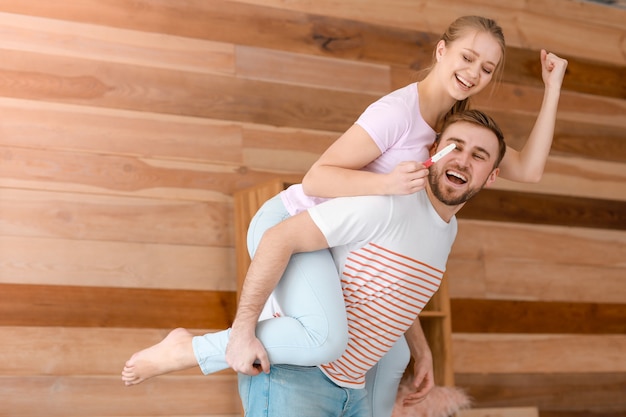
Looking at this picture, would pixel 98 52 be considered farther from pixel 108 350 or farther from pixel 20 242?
pixel 108 350

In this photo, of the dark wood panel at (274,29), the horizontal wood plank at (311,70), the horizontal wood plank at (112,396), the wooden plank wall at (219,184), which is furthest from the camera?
the horizontal wood plank at (311,70)

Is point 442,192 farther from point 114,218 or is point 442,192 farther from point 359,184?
point 114,218

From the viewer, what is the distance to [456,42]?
2.06m

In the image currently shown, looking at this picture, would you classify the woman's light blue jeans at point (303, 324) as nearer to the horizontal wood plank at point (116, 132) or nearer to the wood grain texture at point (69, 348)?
the wood grain texture at point (69, 348)

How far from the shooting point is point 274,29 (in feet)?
11.1

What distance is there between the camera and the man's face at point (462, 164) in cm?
193

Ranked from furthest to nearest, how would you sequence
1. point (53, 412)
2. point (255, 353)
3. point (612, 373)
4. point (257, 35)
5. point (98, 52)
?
point (612, 373) < point (257, 35) < point (98, 52) < point (53, 412) < point (255, 353)

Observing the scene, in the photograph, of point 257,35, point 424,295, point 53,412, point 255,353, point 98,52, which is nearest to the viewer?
point 255,353

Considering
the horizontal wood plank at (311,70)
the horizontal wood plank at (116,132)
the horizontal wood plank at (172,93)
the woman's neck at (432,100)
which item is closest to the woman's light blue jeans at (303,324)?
the woman's neck at (432,100)

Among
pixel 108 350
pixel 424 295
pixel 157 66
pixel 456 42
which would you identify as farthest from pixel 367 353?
pixel 157 66

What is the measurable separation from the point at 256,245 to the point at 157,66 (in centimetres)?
140

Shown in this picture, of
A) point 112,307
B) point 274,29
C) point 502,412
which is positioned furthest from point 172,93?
point 502,412

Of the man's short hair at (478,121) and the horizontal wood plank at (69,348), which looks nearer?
the man's short hair at (478,121)

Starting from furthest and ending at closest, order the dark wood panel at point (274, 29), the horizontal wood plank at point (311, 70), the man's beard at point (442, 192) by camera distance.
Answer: the horizontal wood plank at point (311, 70), the dark wood panel at point (274, 29), the man's beard at point (442, 192)
